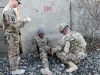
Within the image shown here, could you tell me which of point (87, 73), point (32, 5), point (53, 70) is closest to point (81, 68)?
point (87, 73)

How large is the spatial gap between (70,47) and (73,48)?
76mm

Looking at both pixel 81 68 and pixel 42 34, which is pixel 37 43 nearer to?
pixel 42 34

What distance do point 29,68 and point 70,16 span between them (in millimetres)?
1798

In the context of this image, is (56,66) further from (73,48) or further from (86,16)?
(86,16)

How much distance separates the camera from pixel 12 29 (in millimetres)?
5297

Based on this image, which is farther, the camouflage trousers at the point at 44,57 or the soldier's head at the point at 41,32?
the soldier's head at the point at 41,32

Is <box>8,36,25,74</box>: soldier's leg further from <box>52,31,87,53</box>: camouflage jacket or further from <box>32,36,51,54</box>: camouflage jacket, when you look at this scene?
→ <box>52,31,87,53</box>: camouflage jacket

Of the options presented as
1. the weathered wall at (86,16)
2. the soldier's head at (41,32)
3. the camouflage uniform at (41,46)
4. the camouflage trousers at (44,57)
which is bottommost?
the camouflage trousers at (44,57)

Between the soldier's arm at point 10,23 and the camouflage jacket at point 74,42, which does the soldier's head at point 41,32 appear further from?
the soldier's arm at point 10,23

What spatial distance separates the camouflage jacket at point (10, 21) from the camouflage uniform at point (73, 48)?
1.00m

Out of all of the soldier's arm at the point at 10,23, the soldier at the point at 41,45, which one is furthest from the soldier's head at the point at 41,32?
the soldier's arm at the point at 10,23

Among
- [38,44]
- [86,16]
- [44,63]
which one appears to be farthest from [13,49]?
[86,16]

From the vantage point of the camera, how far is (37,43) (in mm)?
6270

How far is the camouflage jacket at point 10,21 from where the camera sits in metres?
5.13
